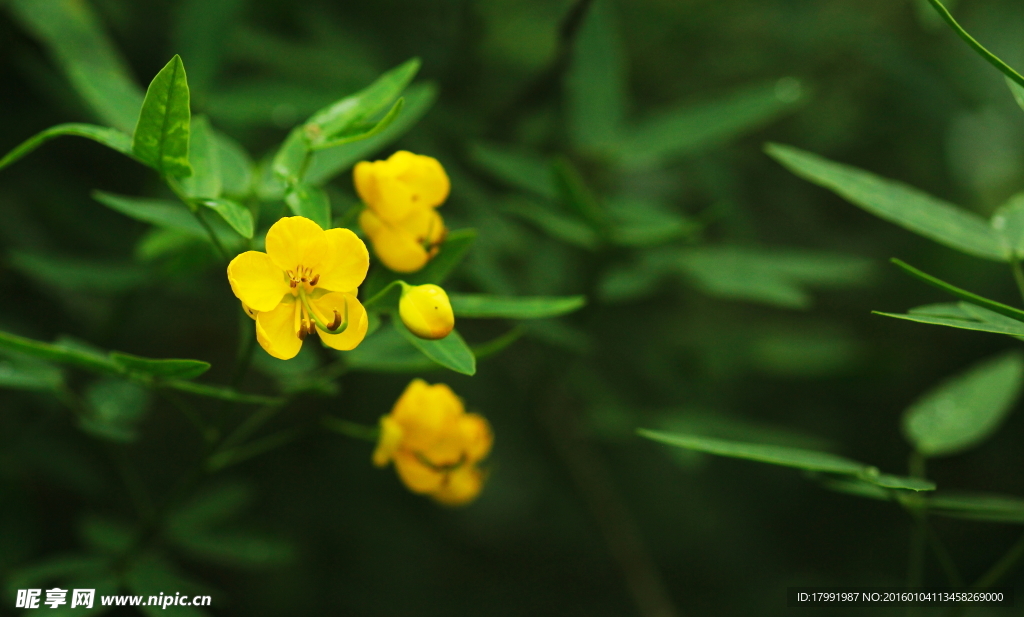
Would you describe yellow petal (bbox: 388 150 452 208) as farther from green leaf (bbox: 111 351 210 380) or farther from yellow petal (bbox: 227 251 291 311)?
green leaf (bbox: 111 351 210 380)

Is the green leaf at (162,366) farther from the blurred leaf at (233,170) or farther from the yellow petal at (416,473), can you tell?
the yellow petal at (416,473)

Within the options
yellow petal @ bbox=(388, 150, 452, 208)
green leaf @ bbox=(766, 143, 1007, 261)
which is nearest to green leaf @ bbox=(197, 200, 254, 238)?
yellow petal @ bbox=(388, 150, 452, 208)

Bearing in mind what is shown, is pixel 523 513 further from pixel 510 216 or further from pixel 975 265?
pixel 975 265

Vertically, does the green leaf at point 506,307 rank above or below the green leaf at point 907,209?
below

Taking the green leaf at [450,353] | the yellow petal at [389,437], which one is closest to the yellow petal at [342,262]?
the green leaf at [450,353]

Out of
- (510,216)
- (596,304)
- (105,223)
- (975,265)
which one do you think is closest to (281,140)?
(105,223)

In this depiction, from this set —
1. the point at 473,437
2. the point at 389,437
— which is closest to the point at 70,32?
the point at 389,437

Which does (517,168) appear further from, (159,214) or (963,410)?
(963,410)
